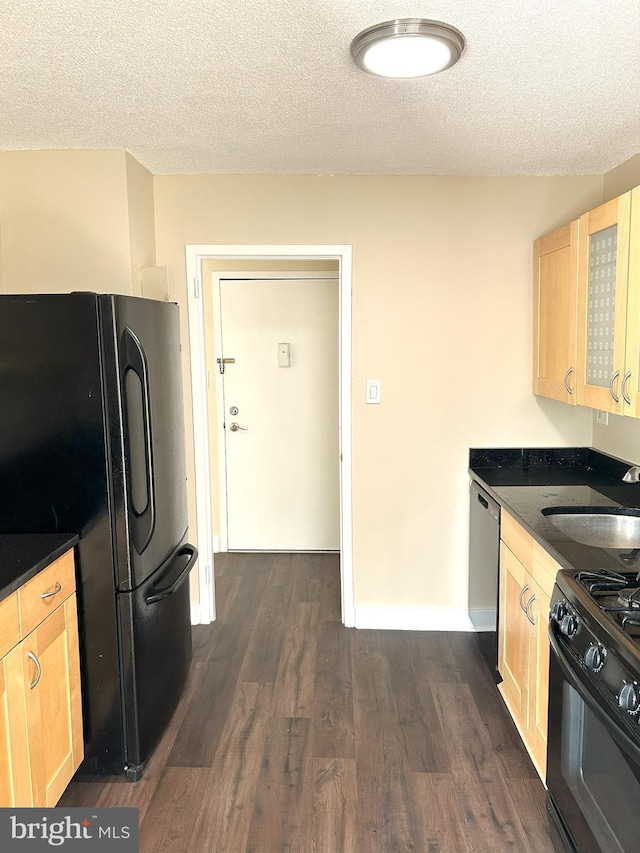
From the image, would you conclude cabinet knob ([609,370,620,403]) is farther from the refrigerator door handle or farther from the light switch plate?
the refrigerator door handle

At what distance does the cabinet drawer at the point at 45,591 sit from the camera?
5.99 ft

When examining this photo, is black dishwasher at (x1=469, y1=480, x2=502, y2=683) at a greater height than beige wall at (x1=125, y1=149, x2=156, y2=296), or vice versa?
beige wall at (x1=125, y1=149, x2=156, y2=296)

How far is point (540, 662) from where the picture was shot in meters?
2.16

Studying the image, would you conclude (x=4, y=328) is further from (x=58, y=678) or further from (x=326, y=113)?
(x=326, y=113)

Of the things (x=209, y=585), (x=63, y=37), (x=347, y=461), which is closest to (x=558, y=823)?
(x=347, y=461)

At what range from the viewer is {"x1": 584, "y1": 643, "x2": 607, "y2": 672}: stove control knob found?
5.09ft

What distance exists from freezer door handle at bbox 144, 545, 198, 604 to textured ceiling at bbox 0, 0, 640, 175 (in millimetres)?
1720

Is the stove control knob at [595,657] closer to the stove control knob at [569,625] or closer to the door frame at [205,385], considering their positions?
the stove control knob at [569,625]

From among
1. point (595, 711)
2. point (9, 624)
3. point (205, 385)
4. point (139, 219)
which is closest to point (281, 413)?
point (205, 385)

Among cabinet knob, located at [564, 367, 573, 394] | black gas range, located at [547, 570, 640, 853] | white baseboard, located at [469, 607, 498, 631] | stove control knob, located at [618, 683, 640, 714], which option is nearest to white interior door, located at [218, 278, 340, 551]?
white baseboard, located at [469, 607, 498, 631]

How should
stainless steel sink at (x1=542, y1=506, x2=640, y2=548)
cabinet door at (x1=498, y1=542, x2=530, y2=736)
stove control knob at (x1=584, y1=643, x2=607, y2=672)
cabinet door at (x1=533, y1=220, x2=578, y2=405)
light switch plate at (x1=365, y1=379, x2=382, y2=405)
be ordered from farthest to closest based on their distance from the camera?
light switch plate at (x1=365, y1=379, x2=382, y2=405), cabinet door at (x1=533, y1=220, x2=578, y2=405), stainless steel sink at (x1=542, y1=506, x2=640, y2=548), cabinet door at (x1=498, y1=542, x2=530, y2=736), stove control knob at (x1=584, y1=643, x2=607, y2=672)

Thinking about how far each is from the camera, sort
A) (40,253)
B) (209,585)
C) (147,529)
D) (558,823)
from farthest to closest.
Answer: (209,585) → (40,253) → (147,529) → (558,823)

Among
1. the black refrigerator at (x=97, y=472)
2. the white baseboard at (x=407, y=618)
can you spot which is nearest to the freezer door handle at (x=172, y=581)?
the black refrigerator at (x=97, y=472)

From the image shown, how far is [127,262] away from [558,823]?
8.69 feet
